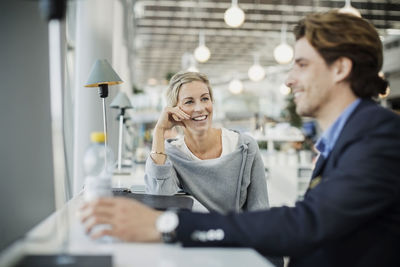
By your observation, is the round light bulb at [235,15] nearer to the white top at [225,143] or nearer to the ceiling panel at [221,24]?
the ceiling panel at [221,24]

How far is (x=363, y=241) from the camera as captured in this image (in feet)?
3.29

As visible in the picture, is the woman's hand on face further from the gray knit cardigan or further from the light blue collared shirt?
the light blue collared shirt

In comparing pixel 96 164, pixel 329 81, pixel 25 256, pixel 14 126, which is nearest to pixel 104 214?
pixel 25 256

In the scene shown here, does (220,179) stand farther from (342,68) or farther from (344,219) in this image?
(344,219)

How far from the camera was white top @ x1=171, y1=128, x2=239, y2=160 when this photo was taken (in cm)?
215

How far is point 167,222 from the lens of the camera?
100cm

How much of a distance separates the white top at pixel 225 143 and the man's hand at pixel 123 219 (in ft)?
Result: 3.67

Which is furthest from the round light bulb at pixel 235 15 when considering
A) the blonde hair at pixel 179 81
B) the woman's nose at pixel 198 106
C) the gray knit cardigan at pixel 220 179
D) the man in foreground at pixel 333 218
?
the man in foreground at pixel 333 218

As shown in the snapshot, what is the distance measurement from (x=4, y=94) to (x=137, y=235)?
251 cm

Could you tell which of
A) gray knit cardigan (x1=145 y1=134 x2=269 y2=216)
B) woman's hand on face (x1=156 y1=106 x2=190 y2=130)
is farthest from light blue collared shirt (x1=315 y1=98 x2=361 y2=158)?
woman's hand on face (x1=156 y1=106 x2=190 y2=130)

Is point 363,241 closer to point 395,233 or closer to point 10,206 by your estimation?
point 395,233

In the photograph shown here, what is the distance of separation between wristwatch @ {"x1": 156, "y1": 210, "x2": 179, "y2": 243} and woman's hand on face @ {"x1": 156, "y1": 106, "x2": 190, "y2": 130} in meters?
1.15

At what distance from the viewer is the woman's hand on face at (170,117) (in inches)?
84.5

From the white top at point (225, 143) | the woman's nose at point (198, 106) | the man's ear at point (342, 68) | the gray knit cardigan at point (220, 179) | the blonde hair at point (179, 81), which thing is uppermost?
the man's ear at point (342, 68)
